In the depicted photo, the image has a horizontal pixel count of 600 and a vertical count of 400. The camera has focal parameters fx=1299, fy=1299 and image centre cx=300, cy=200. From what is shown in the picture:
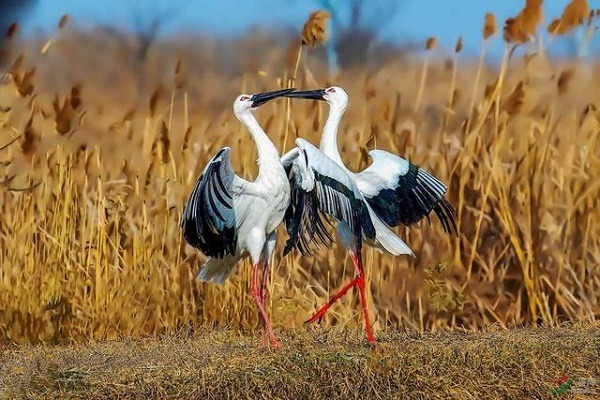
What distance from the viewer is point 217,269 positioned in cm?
662

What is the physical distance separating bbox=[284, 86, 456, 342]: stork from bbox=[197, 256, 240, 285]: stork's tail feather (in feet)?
1.19

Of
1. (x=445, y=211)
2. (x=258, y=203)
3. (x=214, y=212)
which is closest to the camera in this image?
(x=214, y=212)

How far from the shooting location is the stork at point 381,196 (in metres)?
6.48

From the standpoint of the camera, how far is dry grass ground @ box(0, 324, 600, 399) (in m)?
5.32

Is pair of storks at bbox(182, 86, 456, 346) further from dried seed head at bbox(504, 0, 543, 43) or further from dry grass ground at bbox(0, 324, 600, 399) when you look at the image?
dried seed head at bbox(504, 0, 543, 43)

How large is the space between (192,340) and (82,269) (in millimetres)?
933

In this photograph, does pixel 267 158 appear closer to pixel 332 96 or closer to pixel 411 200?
pixel 332 96

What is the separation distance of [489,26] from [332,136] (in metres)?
1.50

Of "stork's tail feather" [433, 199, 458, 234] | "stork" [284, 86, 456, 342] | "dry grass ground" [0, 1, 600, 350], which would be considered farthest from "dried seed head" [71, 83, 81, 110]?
"stork's tail feather" [433, 199, 458, 234]

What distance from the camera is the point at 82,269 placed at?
732 cm

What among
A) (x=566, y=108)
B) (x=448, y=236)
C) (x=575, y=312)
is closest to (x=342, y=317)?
(x=448, y=236)

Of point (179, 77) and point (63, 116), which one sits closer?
point (63, 116)

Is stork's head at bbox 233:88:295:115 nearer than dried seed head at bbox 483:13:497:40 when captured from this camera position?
Yes

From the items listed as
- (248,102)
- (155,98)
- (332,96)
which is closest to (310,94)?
(332,96)
